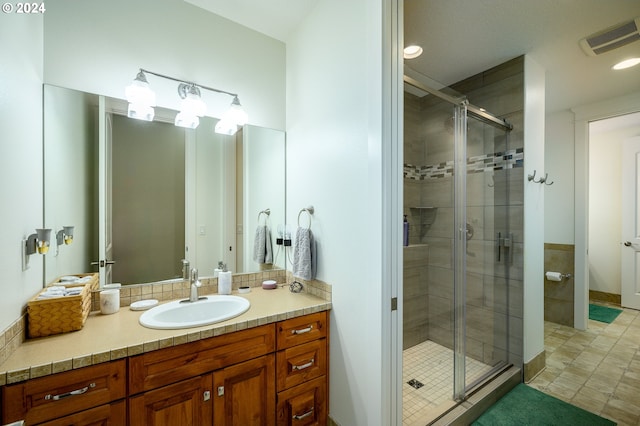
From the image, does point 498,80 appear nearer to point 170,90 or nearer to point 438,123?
point 438,123

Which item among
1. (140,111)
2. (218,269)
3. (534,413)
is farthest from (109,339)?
(534,413)

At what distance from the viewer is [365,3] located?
134cm

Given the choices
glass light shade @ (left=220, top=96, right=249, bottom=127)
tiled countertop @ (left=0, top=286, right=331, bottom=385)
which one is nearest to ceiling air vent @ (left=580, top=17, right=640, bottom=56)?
glass light shade @ (left=220, top=96, right=249, bottom=127)

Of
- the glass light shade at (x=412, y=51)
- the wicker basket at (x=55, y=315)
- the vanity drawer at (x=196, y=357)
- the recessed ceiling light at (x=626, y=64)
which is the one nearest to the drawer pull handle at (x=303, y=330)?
the vanity drawer at (x=196, y=357)

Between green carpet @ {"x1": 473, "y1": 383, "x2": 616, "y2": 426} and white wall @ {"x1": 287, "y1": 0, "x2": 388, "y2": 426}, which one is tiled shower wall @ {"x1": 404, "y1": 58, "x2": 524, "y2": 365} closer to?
green carpet @ {"x1": 473, "y1": 383, "x2": 616, "y2": 426}

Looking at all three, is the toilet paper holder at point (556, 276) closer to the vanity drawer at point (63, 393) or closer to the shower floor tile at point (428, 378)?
the shower floor tile at point (428, 378)

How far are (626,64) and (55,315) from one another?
413 cm

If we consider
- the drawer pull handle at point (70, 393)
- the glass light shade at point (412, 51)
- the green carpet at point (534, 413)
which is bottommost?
the green carpet at point (534, 413)

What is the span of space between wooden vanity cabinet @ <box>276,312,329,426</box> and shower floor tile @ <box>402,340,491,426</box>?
569 mm

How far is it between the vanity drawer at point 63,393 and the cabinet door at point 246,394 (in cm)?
38

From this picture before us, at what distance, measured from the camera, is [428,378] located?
6.94ft

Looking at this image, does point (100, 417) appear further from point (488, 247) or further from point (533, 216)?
point (533, 216)

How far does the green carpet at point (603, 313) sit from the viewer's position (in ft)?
11.0

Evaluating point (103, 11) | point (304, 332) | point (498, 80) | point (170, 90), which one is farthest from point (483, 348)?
point (103, 11)
